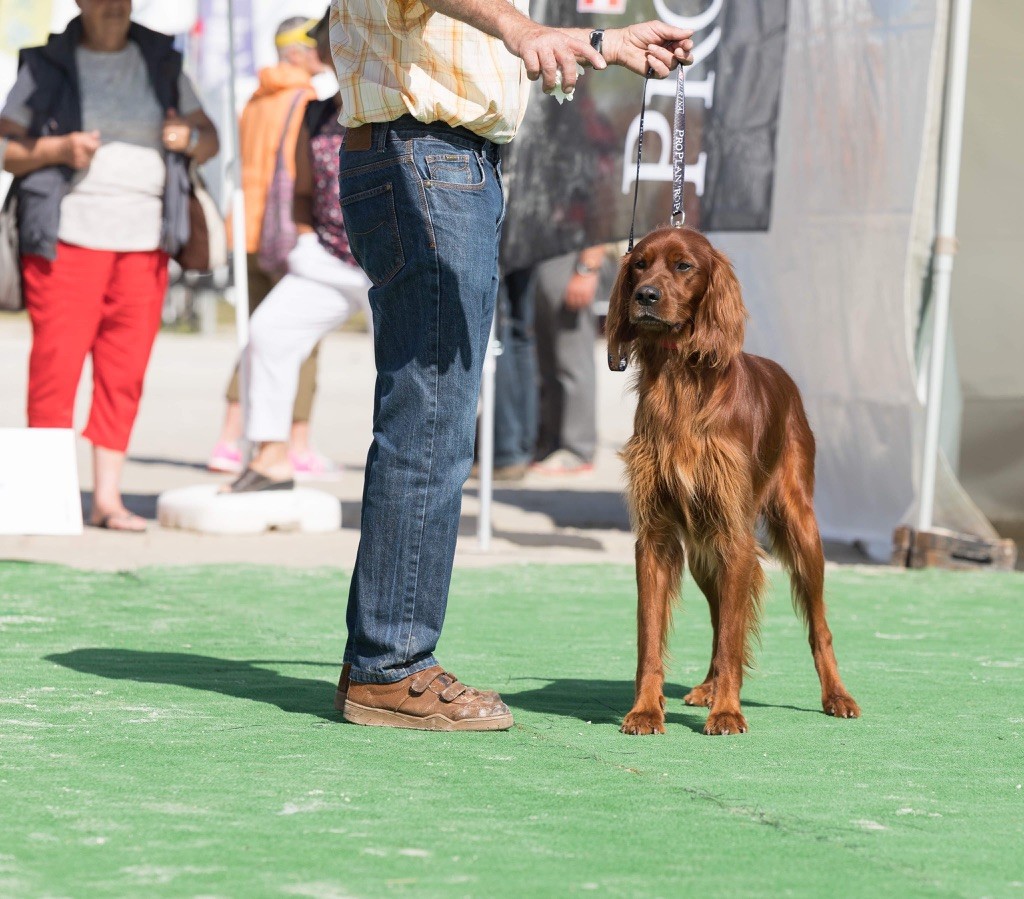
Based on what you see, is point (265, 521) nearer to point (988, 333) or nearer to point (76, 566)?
point (76, 566)

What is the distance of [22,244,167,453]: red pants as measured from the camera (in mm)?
7344

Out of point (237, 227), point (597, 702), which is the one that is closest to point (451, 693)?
point (597, 702)

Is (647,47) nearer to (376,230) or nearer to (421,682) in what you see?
(376,230)

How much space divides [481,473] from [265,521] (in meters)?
1.00

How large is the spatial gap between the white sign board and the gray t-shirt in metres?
1.14

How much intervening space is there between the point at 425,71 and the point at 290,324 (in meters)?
4.30

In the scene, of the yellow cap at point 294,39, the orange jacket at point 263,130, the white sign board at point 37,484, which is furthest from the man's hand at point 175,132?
the yellow cap at point 294,39

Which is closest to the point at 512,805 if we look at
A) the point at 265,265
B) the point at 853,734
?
the point at 853,734

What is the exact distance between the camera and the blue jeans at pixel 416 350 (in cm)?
370

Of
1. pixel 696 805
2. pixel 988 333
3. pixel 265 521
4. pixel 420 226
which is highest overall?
pixel 420 226

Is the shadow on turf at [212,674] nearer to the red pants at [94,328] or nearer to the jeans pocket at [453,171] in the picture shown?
the jeans pocket at [453,171]

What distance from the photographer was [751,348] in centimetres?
817

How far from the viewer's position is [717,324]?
4.02 metres

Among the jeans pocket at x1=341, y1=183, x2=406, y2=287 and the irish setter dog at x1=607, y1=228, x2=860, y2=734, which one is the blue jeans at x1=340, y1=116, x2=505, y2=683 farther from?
the irish setter dog at x1=607, y1=228, x2=860, y2=734
